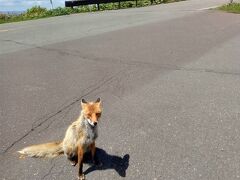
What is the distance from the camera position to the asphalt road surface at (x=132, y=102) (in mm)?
4816

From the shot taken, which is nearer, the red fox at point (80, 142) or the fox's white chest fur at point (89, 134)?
the red fox at point (80, 142)

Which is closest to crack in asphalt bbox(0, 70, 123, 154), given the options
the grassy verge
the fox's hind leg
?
the fox's hind leg

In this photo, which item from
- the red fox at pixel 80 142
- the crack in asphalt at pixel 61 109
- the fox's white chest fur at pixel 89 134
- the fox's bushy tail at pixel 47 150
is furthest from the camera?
the crack in asphalt at pixel 61 109

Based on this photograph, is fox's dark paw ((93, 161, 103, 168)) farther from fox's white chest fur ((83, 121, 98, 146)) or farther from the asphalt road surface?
fox's white chest fur ((83, 121, 98, 146))

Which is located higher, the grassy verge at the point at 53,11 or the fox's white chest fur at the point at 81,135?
the fox's white chest fur at the point at 81,135

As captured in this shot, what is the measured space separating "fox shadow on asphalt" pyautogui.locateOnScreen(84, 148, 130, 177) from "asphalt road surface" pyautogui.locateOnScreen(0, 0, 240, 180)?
0.04 ft

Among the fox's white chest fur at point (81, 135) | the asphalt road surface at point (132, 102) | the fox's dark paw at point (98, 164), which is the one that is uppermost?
the fox's white chest fur at point (81, 135)

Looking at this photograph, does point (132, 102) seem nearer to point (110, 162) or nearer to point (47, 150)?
point (110, 162)

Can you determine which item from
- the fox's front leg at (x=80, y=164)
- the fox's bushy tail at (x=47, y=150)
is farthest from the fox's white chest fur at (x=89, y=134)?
the fox's bushy tail at (x=47, y=150)

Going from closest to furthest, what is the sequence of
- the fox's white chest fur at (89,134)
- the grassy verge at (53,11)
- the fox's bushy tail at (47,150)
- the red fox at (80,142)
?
the red fox at (80,142) < the fox's white chest fur at (89,134) < the fox's bushy tail at (47,150) < the grassy verge at (53,11)

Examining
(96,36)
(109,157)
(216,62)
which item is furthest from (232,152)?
(96,36)

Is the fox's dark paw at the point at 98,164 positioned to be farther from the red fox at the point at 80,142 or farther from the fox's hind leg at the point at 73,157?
the fox's hind leg at the point at 73,157

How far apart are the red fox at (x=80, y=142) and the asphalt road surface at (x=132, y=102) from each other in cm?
13

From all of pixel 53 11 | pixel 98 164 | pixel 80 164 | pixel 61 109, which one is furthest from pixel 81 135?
pixel 53 11
